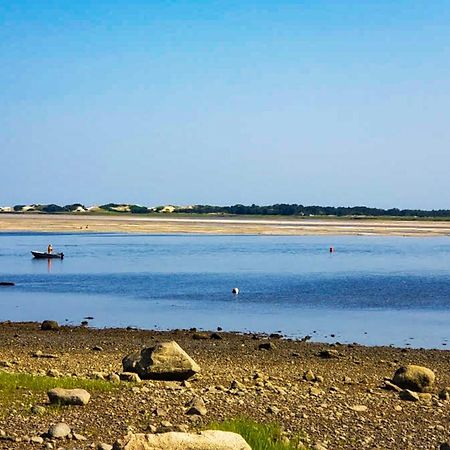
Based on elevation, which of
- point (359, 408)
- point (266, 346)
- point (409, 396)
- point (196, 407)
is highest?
point (196, 407)

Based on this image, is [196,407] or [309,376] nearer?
[196,407]

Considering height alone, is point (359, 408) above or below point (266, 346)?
above

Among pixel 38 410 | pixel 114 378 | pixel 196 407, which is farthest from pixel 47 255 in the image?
pixel 196 407

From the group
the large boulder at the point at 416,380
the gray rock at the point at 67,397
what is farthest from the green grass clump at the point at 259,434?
the large boulder at the point at 416,380

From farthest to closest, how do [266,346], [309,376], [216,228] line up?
1. [216,228]
2. [266,346]
3. [309,376]

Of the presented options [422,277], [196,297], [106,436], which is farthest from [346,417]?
[422,277]

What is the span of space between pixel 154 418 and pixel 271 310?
23077 millimetres

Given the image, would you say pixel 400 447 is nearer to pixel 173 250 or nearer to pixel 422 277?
pixel 422 277

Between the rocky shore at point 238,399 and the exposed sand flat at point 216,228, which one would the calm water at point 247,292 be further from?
the exposed sand flat at point 216,228

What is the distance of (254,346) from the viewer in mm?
25984

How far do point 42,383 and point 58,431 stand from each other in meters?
3.26

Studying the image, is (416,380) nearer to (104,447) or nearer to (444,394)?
(444,394)

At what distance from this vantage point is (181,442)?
33.6ft

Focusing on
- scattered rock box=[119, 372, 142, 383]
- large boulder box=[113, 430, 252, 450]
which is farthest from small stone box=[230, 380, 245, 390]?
large boulder box=[113, 430, 252, 450]
